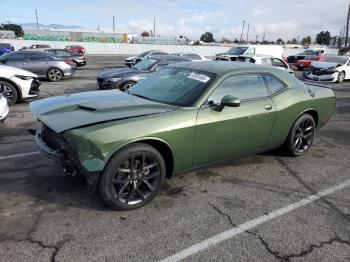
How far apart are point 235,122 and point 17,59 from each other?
506 inches

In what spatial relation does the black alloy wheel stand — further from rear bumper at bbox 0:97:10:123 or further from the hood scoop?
rear bumper at bbox 0:97:10:123

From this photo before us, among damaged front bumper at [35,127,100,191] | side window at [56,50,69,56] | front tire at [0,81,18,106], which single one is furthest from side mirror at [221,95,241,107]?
side window at [56,50,69,56]

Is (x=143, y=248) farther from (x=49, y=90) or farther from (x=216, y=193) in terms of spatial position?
(x=49, y=90)

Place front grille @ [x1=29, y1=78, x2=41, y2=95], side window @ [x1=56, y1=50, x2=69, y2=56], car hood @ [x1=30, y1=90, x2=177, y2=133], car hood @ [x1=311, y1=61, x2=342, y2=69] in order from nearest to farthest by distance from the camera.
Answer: car hood @ [x1=30, y1=90, x2=177, y2=133] → front grille @ [x1=29, y1=78, x2=41, y2=95] → car hood @ [x1=311, y1=61, x2=342, y2=69] → side window @ [x1=56, y1=50, x2=69, y2=56]

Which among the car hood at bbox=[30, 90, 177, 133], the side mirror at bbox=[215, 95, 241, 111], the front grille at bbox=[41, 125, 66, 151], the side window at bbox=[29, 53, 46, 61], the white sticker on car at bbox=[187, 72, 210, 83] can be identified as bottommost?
the front grille at bbox=[41, 125, 66, 151]

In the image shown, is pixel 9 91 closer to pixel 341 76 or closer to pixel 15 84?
pixel 15 84

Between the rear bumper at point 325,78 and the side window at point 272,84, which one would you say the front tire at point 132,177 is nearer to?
the side window at point 272,84

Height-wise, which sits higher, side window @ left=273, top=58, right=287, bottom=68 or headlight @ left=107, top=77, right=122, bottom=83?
side window @ left=273, top=58, right=287, bottom=68

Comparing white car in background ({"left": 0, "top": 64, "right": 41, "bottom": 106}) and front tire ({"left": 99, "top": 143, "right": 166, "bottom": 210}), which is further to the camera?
white car in background ({"left": 0, "top": 64, "right": 41, "bottom": 106})

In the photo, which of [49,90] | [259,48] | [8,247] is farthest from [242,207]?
[259,48]

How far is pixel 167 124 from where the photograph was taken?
3707 millimetres

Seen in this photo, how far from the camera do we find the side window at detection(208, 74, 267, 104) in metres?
4.22

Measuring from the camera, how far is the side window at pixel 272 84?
191 inches

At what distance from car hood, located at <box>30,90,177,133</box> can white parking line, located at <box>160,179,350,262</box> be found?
150 cm
